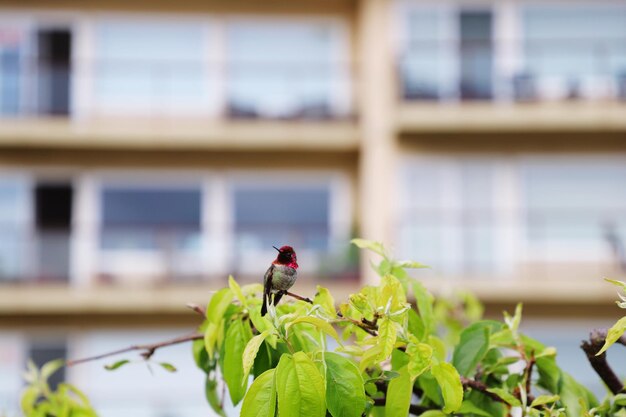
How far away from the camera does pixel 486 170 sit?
14047 mm

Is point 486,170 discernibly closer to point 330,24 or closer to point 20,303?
point 330,24

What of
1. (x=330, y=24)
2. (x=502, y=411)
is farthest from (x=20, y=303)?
(x=502, y=411)

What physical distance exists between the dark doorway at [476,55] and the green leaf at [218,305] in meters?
12.8

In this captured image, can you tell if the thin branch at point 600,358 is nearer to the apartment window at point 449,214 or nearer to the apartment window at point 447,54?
the apartment window at point 449,214

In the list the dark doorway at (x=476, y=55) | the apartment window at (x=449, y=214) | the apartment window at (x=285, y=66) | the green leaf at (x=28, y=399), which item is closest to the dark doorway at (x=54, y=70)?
the apartment window at (x=285, y=66)

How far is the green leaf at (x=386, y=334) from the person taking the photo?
1162 mm

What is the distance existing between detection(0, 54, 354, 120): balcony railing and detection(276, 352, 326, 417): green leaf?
520 inches

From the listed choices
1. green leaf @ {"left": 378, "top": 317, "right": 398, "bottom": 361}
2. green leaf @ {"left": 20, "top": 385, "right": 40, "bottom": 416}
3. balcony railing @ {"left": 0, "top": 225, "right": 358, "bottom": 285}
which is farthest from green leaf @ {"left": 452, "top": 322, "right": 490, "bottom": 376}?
balcony railing @ {"left": 0, "top": 225, "right": 358, "bottom": 285}

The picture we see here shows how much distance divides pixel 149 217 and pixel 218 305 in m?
13.3

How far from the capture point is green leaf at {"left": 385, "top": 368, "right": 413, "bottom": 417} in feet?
4.12

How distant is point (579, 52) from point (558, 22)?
22.6 inches

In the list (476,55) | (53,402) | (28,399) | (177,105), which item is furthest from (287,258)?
(177,105)

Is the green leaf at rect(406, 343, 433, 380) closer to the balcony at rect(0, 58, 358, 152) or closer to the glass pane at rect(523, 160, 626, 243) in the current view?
the balcony at rect(0, 58, 358, 152)

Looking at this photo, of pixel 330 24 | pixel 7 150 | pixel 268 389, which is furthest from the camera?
pixel 330 24
